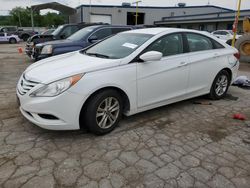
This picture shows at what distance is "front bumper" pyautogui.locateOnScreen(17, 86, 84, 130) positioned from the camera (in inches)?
114

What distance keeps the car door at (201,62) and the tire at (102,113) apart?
1.65 metres

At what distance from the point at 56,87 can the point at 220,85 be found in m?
3.64

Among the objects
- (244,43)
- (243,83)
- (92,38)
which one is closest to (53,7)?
(92,38)

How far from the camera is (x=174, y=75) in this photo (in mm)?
3971

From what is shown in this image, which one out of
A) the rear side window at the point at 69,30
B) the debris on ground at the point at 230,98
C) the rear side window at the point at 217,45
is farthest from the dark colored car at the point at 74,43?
the debris on ground at the point at 230,98

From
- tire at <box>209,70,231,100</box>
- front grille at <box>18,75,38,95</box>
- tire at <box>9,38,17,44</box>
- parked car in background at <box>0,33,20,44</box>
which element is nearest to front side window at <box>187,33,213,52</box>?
tire at <box>209,70,231,100</box>

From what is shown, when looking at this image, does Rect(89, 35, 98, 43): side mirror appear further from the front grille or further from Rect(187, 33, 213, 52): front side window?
the front grille

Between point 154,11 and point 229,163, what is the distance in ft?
148

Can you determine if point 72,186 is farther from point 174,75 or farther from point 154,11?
point 154,11

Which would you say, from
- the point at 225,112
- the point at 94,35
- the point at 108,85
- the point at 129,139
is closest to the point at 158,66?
the point at 108,85

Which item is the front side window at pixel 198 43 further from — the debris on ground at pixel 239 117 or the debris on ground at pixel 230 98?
the debris on ground at pixel 239 117

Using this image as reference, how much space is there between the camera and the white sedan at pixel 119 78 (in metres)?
2.98

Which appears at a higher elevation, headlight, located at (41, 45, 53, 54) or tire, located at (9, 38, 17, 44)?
headlight, located at (41, 45, 53, 54)

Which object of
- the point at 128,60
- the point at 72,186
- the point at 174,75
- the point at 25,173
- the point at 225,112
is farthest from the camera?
the point at 225,112
